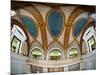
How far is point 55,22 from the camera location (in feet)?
5.60

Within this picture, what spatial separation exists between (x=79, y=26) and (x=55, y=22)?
0.23m

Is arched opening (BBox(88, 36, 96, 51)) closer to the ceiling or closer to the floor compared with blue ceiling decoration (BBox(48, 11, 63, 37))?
closer to the floor

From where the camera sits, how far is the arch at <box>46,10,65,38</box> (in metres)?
1.70

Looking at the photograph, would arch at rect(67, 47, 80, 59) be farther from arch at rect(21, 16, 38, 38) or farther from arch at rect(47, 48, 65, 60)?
arch at rect(21, 16, 38, 38)

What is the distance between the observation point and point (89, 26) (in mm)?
1804

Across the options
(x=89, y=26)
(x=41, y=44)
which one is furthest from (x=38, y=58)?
(x=89, y=26)

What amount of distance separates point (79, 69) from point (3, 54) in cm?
66

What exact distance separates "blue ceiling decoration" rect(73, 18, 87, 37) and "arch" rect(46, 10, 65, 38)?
13cm

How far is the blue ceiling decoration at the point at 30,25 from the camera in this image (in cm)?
164

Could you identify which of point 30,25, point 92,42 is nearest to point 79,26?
point 92,42

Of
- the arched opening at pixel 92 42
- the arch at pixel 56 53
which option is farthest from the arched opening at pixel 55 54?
the arched opening at pixel 92 42

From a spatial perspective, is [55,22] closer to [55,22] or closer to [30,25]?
[55,22]

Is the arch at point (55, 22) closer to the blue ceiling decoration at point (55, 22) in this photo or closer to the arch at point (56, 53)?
the blue ceiling decoration at point (55, 22)

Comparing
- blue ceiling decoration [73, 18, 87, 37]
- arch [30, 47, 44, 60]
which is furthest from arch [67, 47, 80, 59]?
arch [30, 47, 44, 60]
